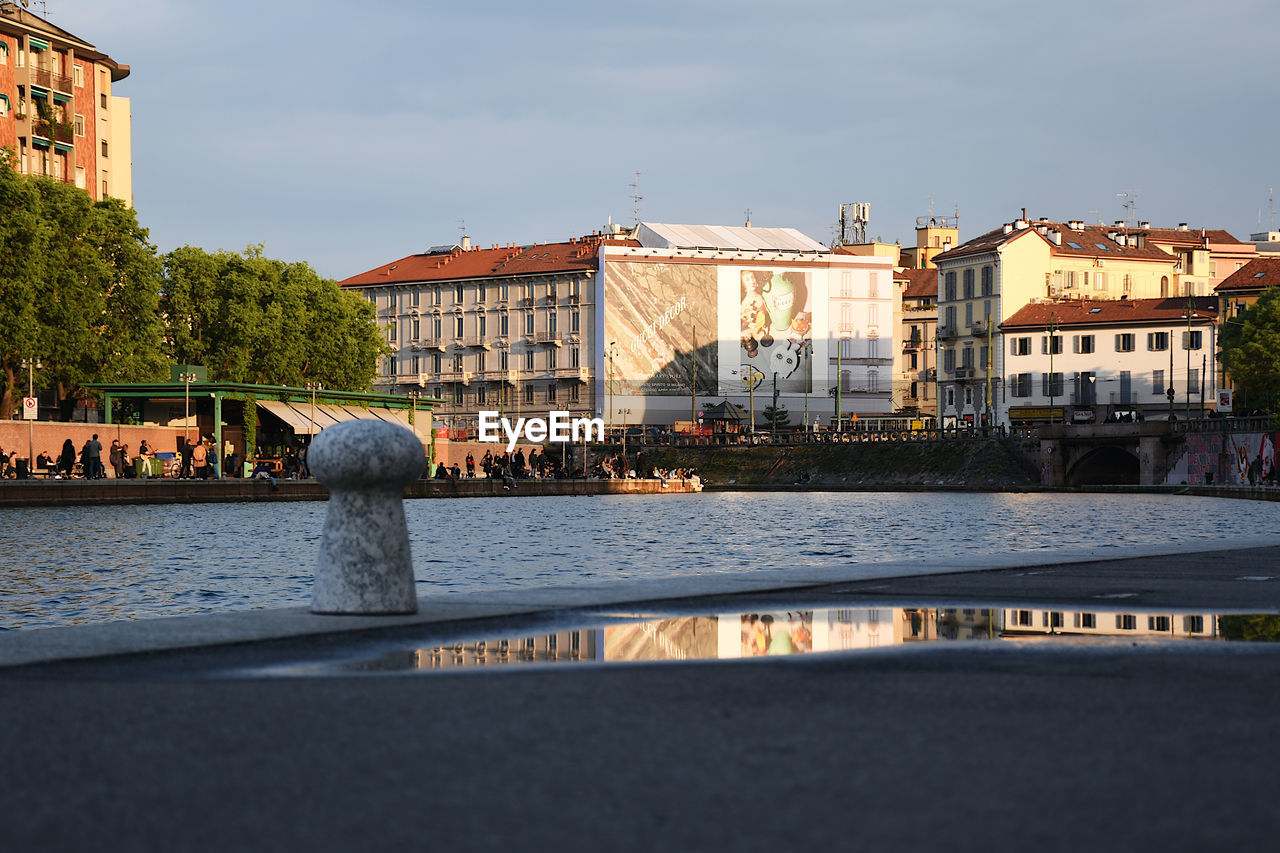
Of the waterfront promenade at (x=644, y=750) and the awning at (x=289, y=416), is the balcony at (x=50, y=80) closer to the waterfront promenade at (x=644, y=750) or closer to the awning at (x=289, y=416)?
the awning at (x=289, y=416)

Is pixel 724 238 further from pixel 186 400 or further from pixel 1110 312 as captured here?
pixel 186 400

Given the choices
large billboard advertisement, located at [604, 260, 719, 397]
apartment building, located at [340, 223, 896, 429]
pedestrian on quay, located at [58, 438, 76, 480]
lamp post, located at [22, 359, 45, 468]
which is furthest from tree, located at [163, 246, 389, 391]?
large billboard advertisement, located at [604, 260, 719, 397]

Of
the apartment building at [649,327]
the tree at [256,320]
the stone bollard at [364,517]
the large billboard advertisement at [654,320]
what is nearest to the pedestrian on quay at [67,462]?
the tree at [256,320]

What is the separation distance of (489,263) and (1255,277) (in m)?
61.6

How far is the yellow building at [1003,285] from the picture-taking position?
409 feet

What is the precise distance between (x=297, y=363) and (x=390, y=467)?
8635 cm

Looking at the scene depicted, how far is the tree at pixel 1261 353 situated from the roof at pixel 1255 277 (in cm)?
1913

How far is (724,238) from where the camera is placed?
138 metres

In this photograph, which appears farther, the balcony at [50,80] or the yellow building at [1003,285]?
the yellow building at [1003,285]

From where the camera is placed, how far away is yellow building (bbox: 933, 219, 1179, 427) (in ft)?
409

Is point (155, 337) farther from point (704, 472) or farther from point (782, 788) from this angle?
point (782, 788)

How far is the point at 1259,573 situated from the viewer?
50.4 feet

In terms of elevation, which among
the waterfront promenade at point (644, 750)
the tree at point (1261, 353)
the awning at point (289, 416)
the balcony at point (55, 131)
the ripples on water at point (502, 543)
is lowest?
the ripples on water at point (502, 543)

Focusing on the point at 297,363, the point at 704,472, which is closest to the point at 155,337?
the point at 297,363
